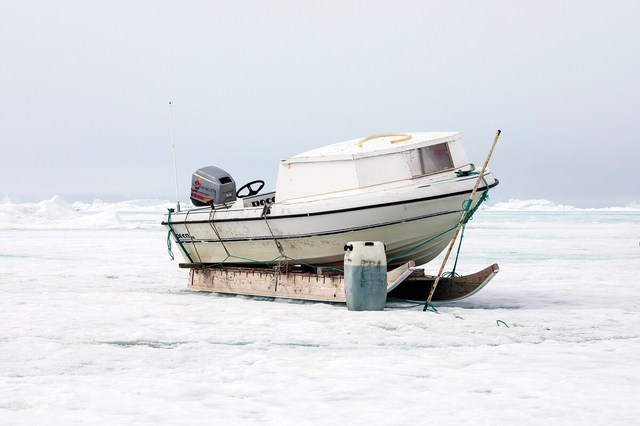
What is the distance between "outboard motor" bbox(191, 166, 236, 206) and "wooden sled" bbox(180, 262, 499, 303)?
1.18 m

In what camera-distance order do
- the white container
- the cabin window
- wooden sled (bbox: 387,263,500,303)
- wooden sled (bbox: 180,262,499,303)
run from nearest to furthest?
1. the white container
2. wooden sled (bbox: 180,262,499,303)
3. wooden sled (bbox: 387,263,500,303)
4. the cabin window

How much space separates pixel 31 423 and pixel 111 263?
1391 centimetres

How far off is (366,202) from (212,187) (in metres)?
3.38

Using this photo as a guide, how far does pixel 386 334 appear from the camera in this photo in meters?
7.77

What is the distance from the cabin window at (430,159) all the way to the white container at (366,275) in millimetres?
1460

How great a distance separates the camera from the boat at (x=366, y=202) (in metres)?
9.79

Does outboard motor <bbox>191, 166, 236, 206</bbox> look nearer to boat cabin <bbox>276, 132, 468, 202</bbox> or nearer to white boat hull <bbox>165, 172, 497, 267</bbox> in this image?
white boat hull <bbox>165, 172, 497, 267</bbox>

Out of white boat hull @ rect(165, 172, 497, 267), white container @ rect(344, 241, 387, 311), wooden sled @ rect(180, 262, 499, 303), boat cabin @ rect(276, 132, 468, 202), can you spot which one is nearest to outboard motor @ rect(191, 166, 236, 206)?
white boat hull @ rect(165, 172, 497, 267)

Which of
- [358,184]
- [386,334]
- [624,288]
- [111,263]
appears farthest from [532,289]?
[111,263]

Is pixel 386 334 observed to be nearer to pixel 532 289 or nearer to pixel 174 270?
pixel 532 289

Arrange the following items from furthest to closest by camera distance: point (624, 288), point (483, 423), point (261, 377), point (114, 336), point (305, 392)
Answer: point (624, 288), point (114, 336), point (261, 377), point (305, 392), point (483, 423)

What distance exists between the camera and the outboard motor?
468 inches

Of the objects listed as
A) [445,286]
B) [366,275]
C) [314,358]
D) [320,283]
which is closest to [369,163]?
[366,275]

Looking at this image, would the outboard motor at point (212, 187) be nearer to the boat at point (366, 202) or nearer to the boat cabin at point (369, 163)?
the boat at point (366, 202)
